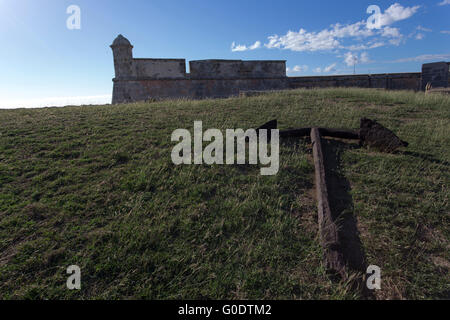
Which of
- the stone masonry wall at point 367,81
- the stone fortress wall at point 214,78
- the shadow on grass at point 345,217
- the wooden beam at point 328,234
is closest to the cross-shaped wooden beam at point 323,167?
the wooden beam at point 328,234

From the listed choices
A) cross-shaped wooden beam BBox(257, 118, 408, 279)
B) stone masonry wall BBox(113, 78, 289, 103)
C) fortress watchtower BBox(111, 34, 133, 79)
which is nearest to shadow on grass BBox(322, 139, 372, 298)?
cross-shaped wooden beam BBox(257, 118, 408, 279)

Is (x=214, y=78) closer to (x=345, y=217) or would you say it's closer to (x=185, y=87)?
(x=185, y=87)

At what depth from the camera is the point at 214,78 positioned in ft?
55.4

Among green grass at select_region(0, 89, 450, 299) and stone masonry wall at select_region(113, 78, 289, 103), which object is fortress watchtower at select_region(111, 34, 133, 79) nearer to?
stone masonry wall at select_region(113, 78, 289, 103)

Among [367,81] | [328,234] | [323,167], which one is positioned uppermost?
[367,81]

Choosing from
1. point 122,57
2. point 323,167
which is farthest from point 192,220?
point 122,57

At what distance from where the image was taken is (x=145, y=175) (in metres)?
4.41

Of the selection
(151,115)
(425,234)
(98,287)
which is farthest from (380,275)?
(151,115)

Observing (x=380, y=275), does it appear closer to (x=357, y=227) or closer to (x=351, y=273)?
(x=351, y=273)

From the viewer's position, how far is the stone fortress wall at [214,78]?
15227 mm

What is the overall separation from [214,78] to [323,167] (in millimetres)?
14048
